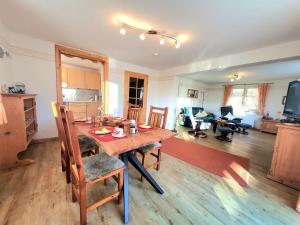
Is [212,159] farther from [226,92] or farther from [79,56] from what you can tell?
[226,92]

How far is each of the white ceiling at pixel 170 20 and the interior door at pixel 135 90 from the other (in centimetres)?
169

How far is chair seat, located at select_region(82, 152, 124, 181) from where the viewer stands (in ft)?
4.14

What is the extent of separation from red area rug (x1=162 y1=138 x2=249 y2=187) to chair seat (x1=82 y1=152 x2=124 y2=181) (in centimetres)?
167

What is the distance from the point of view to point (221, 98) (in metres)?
7.34

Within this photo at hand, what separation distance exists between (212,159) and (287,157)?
3.63ft

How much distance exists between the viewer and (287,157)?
204 cm

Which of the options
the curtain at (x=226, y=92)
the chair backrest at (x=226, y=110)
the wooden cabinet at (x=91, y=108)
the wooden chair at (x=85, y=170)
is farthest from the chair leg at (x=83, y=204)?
the curtain at (x=226, y=92)

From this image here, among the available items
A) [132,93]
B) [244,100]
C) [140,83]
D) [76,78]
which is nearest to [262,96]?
[244,100]


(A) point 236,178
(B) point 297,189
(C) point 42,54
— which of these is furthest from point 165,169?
(C) point 42,54

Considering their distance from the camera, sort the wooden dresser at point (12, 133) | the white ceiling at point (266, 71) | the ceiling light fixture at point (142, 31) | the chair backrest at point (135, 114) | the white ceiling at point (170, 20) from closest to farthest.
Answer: the white ceiling at point (170, 20)
the wooden dresser at point (12, 133)
the ceiling light fixture at point (142, 31)
the chair backrest at point (135, 114)
the white ceiling at point (266, 71)

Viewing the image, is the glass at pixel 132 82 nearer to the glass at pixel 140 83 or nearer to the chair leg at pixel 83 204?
the glass at pixel 140 83

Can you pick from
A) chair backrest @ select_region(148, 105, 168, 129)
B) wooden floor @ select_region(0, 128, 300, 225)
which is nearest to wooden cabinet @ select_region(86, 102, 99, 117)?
wooden floor @ select_region(0, 128, 300, 225)

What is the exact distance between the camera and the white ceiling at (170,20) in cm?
164

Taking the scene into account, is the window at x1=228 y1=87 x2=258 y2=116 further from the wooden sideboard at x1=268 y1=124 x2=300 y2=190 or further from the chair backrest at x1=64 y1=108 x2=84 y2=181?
the chair backrest at x1=64 y1=108 x2=84 y2=181
